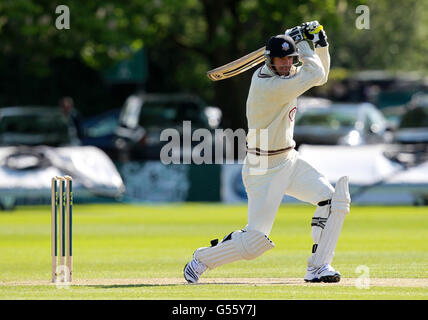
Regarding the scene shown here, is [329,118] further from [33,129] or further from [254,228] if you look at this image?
[254,228]

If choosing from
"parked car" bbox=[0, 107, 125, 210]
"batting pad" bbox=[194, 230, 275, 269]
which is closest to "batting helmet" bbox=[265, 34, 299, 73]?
"batting pad" bbox=[194, 230, 275, 269]

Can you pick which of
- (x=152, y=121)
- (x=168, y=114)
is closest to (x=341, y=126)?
(x=168, y=114)

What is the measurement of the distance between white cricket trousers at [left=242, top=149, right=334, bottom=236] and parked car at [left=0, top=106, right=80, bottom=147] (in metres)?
14.7

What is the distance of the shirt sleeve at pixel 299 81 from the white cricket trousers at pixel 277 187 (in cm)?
57

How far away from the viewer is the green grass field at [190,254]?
9.65 metres

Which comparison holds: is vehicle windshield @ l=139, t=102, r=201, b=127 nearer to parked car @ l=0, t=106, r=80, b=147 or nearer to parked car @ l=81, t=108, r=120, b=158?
parked car @ l=0, t=106, r=80, b=147

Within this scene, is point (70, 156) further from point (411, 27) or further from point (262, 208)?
point (411, 27)

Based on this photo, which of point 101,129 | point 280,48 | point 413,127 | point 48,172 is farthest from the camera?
point 101,129

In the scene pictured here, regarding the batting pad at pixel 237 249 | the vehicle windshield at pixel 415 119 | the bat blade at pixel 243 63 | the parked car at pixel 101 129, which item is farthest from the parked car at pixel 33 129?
the batting pad at pixel 237 249

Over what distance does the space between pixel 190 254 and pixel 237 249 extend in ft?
13.5

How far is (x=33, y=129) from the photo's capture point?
971 inches

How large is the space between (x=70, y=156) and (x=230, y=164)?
3.15 meters

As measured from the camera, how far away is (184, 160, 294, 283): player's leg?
1000 cm
